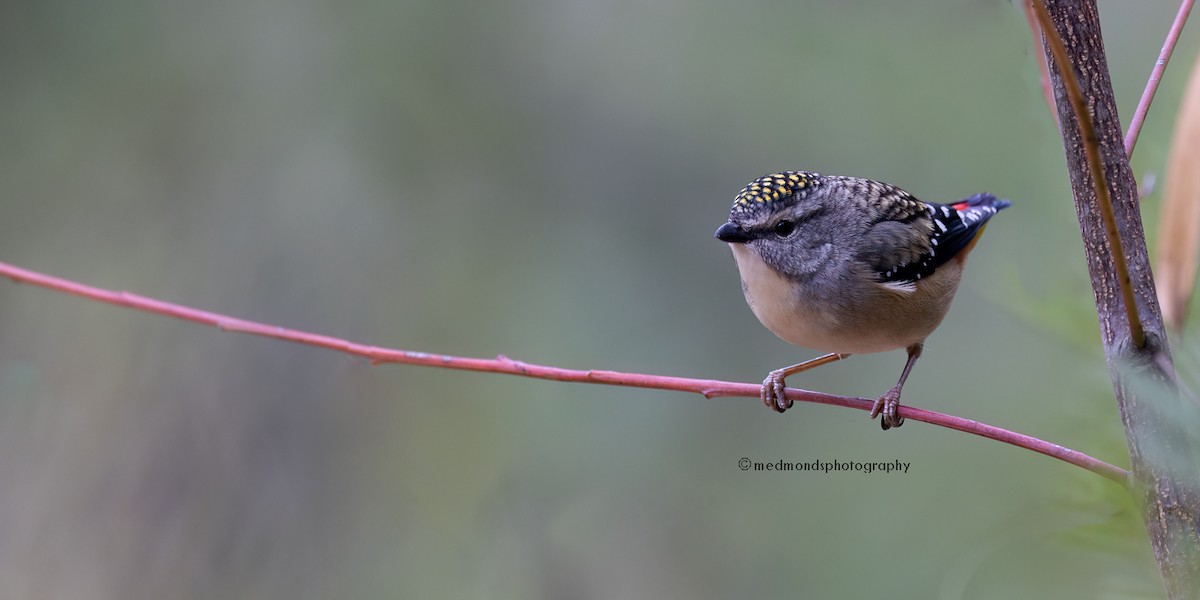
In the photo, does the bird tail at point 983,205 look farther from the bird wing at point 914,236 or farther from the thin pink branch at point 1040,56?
the thin pink branch at point 1040,56

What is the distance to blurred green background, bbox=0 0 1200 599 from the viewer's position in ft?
9.09

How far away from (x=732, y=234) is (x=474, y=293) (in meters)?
1.90

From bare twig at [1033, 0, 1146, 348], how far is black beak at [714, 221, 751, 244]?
905 millimetres

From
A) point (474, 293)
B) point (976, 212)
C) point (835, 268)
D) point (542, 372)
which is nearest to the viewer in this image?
point (542, 372)

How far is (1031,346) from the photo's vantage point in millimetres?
3551

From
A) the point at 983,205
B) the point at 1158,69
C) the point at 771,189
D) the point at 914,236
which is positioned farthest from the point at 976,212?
the point at 1158,69

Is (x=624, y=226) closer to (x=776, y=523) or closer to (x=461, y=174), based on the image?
(x=461, y=174)

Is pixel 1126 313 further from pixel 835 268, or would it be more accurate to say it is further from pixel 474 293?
pixel 474 293

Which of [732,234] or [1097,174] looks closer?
[1097,174]

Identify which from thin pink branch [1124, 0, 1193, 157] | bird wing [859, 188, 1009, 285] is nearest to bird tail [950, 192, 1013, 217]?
bird wing [859, 188, 1009, 285]

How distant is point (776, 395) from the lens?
1.78 meters

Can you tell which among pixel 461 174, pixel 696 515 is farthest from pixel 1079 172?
pixel 461 174

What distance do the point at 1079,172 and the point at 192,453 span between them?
8.64 feet

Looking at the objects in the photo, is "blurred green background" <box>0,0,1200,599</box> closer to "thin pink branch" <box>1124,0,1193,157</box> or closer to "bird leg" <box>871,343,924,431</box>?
"bird leg" <box>871,343,924,431</box>
